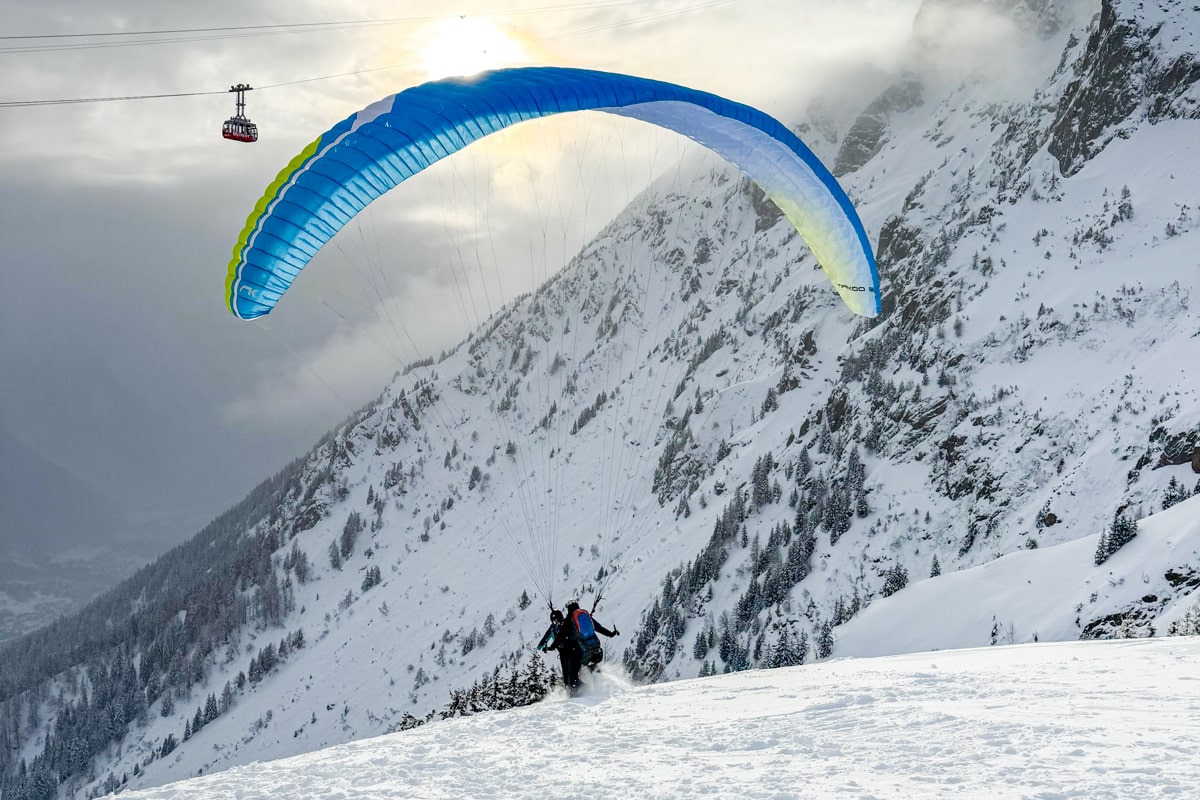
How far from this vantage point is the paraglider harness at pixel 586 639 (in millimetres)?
10906

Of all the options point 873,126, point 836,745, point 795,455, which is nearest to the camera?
point 836,745

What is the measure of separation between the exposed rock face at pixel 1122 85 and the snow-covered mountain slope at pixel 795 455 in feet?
0.69

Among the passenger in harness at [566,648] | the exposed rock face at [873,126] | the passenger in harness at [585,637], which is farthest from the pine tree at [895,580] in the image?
the exposed rock face at [873,126]

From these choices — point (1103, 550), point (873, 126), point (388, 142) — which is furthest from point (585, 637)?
point (873, 126)

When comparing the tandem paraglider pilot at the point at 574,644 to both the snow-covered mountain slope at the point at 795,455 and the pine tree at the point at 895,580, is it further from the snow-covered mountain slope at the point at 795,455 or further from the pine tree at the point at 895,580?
the pine tree at the point at 895,580

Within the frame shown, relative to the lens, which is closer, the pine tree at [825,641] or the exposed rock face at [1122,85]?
the pine tree at [825,641]

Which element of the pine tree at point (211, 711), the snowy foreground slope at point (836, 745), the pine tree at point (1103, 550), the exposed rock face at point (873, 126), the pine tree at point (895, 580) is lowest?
the pine tree at point (211, 711)

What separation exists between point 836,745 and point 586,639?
517cm

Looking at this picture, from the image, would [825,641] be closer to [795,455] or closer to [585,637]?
[795,455]

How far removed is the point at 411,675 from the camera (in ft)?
189

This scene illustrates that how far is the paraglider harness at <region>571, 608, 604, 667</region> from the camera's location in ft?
35.8

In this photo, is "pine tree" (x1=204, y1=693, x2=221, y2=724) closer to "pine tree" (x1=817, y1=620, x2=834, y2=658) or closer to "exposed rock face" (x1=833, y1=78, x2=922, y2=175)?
"pine tree" (x1=817, y1=620, x2=834, y2=658)

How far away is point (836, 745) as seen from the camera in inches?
243

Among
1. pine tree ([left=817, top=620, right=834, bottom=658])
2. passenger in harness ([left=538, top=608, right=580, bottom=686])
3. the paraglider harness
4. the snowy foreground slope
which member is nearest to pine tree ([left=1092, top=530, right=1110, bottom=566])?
the snowy foreground slope
